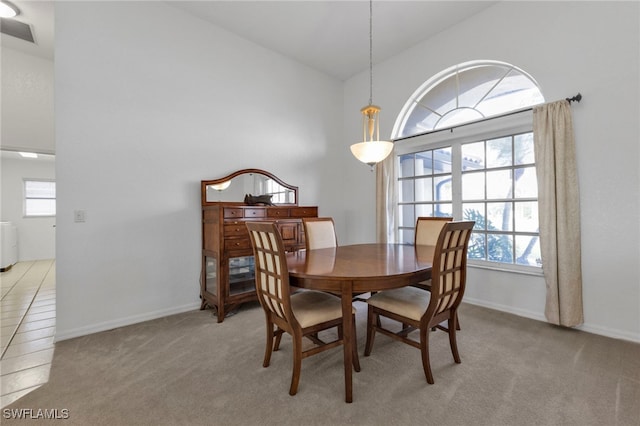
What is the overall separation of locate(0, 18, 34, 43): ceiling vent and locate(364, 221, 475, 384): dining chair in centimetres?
458

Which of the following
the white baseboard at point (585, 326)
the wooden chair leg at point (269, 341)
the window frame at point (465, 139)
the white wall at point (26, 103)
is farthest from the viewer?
the white wall at point (26, 103)

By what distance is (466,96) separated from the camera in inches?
135

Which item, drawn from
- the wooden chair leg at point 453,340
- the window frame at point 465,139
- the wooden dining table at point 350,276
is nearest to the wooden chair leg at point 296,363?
the wooden dining table at point 350,276

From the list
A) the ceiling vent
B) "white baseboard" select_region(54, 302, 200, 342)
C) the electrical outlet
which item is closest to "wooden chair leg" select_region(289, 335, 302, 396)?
"white baseboard" select_region(54, 302, 200, 342)

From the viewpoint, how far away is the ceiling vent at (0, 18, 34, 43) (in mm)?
2980

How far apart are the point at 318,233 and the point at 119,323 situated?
2.07m

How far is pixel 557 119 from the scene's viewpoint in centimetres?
255

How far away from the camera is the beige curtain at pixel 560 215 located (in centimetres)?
248

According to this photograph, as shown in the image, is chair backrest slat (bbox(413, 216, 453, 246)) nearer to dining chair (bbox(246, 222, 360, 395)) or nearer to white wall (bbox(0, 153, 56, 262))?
dining chair (bbox(246, 222, 360, 395))

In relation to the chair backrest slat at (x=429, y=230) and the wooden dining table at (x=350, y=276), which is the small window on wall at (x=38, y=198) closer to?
the wooden dining table at (x=350, y=276)

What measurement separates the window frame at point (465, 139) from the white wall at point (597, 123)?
0.72 ft
